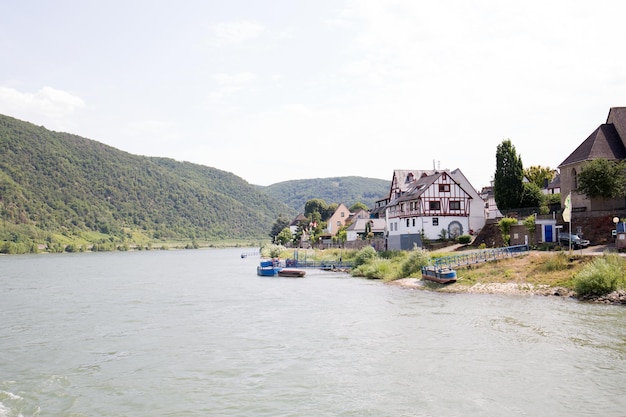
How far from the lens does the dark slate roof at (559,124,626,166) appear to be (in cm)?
4966

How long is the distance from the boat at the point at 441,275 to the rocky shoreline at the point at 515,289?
0.37 meters

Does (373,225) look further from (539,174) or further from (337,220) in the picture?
(337,220)

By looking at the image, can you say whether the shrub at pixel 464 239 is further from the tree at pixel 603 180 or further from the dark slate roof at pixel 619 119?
the dark slate roof at pixel 619 119

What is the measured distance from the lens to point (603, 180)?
44.3 metres

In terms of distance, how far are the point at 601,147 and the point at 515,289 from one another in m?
22.5

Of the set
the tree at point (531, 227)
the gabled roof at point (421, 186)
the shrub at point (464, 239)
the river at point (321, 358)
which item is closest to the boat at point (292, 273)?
the gabled roof at point (421, 186)

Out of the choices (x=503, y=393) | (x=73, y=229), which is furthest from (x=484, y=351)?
(x=73, y=229)

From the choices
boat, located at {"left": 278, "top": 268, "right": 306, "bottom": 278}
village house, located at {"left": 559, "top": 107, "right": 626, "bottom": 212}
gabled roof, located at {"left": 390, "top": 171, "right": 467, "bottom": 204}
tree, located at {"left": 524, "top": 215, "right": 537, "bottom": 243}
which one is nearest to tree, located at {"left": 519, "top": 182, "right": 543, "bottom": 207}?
gabled roof, located at {"left": 390, "top": 171, "right": 467, "bottom": 204}

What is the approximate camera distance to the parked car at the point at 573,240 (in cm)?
4059

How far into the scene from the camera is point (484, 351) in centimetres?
2056

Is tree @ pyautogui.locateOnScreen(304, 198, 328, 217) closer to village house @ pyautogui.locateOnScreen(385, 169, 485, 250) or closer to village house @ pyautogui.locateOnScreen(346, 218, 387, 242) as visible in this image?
village house @ pyautogui.locateOnScreen(346, 218, 387, 242)

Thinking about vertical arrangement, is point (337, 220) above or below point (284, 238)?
above

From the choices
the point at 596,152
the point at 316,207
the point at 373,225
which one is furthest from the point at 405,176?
the point at 316,207

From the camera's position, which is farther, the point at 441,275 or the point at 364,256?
the point at 364,256
